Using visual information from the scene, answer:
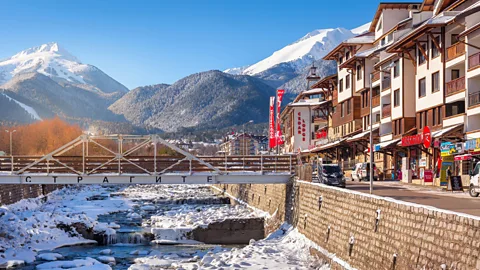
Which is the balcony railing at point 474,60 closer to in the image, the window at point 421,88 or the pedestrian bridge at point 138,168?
the window at point 421,88

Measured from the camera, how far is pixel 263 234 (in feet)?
136

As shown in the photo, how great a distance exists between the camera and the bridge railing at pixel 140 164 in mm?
37281

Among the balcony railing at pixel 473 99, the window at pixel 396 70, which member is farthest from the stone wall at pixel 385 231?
the window at pixel 396 70

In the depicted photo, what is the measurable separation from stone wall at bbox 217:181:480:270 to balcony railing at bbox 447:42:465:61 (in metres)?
16.6

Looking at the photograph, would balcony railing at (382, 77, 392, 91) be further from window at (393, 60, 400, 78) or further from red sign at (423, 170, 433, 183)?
red sign at (423, 170, 433, 183)

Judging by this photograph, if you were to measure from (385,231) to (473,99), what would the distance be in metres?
24.5

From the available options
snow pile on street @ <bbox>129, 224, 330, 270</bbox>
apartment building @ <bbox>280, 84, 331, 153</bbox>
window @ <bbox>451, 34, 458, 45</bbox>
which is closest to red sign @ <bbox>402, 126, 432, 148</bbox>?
window @ <bbox>451, 34, 458, 45</bbox>

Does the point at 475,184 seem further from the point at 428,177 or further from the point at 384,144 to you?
the point at 384,144

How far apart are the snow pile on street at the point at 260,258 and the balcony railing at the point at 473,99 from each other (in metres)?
15.8

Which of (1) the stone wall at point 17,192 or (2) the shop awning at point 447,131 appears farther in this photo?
(1) the stone wall at point 17,192

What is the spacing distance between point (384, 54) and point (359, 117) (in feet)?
34.6

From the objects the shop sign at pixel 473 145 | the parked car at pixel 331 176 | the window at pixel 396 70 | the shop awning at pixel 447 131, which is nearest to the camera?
the shop sign at pixel 473 145

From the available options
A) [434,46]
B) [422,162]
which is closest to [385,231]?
[434,46]

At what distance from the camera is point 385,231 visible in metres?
18.3
